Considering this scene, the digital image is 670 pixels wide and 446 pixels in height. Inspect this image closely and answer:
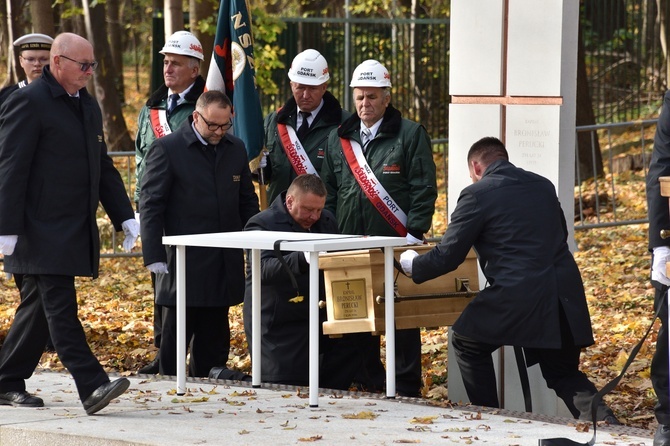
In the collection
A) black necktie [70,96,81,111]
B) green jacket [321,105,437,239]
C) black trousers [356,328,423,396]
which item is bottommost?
black trousers [356,328,423,396]

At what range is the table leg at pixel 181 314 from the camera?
290 inches

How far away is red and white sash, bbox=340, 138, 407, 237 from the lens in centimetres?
858

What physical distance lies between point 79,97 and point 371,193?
222 centimetres

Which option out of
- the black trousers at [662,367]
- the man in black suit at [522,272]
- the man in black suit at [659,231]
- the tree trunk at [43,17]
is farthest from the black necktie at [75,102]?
the tree trunk at [43,17]

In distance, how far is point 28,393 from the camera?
732 cm

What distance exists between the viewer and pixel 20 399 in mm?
7242

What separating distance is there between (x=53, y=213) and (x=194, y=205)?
146cm

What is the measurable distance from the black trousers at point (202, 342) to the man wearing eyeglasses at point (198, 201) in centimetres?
2

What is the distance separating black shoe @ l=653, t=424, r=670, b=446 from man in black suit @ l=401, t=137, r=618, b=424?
2.67ft

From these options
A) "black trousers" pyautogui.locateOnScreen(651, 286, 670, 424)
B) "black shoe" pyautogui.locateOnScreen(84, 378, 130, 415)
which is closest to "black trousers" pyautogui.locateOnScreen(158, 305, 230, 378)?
"black shoe" pyautogui.locateOnScreen(84, 378, 130, 415)

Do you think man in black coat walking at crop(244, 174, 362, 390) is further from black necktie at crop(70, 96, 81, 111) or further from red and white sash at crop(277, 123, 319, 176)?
black necktie at crop(70, 96, 81, 111)

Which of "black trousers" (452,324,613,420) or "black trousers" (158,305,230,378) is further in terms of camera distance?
"black trousers" (158,305,230,378)

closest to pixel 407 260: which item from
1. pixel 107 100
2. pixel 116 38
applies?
pixel 107 100

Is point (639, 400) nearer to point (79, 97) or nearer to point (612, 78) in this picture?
point (79, 97)
